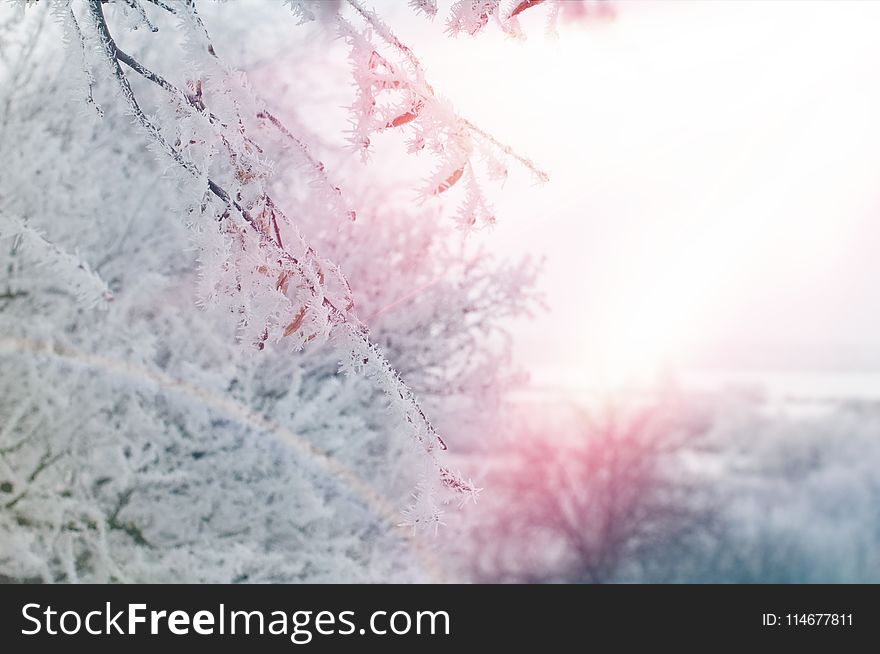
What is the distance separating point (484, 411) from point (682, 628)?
3312 millimetres

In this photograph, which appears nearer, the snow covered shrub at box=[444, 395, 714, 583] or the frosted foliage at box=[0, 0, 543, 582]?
the frosted foliage at box=[0, 0, 543, 582]

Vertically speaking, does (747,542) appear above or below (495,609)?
above

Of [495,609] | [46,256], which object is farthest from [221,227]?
[495,609]

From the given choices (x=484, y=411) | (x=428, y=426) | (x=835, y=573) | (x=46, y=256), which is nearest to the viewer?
(x=46, y=256)

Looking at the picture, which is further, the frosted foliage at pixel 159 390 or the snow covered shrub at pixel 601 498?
the snow covered shrub at pixel 601 498

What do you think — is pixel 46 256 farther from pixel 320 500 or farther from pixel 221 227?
pixel 320 500

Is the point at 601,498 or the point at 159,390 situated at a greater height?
the point at 601,498

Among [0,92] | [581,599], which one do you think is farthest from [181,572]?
[0,92]

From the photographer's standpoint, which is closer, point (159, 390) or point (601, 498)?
point (159, 390)

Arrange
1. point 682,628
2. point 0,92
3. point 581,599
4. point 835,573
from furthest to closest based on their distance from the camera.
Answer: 1. point 835,573
2. point 0,92
3. point 581,599
4. point 682,628

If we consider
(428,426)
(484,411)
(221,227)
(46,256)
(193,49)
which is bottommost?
(428,426)

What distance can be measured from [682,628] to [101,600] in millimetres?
3941

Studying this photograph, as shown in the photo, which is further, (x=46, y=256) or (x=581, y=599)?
(x=581, y=599)

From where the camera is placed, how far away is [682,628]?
4762 millimetres
